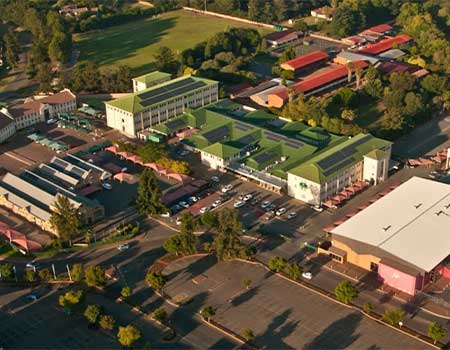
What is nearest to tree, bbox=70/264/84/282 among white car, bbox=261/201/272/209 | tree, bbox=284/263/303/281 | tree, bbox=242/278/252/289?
tree, bbox=242/278/252/289

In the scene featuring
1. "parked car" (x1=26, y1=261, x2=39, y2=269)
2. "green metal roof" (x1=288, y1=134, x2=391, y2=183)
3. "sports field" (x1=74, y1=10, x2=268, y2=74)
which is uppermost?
"green metal roof" (x1=288, y1=134, x2=391, y2=183)

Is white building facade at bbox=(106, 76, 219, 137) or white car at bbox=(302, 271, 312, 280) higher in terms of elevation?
white building facade at bbox=(106, 76, 219, 137)

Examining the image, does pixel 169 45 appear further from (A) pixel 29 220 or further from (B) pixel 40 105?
(A) pixel 29 220

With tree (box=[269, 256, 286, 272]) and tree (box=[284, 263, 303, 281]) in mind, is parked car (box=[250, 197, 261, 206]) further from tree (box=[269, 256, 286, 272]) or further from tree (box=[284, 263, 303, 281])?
tree (box=[284, 263, 303, 281])

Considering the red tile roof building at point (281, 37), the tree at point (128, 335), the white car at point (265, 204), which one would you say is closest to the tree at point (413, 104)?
the white car at point (265, 204)

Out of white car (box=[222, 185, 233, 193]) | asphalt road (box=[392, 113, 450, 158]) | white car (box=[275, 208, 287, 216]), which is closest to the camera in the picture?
white car (box=[275, 208, 287, 216])

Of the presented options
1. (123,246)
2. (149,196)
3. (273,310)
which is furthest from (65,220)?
(273,310)

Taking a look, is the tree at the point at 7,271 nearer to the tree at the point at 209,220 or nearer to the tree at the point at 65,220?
the tree at the point at 65,220

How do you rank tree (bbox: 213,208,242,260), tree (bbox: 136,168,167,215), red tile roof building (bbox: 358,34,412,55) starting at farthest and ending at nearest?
red tile roof building (bbox: 358,34,412,55) → tree (bbox: 136,168,167,215) → tree (bbox: 213,208,242,260)

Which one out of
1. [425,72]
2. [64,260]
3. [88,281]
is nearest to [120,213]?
[64,260]
